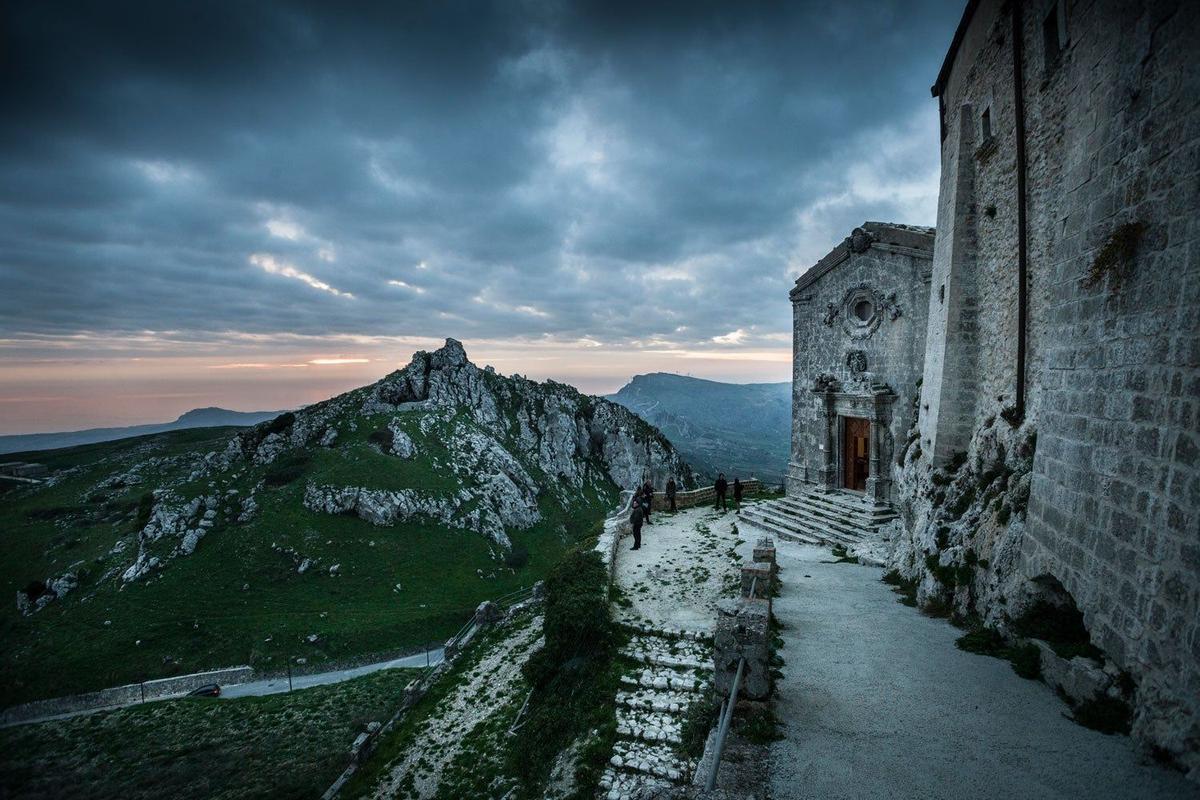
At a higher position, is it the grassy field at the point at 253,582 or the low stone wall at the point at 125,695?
the grassy field at the point at 253,582

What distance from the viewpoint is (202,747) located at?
1783cm

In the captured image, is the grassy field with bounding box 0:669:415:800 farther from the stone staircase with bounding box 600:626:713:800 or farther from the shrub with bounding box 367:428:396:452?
the shrub with bounding box 367:428:396:452

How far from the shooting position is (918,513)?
1316cm

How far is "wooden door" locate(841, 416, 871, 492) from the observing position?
2227 centimetres

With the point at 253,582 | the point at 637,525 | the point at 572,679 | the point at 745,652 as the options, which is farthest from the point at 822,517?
the point at 253,582

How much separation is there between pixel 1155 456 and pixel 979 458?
→ 262 inches

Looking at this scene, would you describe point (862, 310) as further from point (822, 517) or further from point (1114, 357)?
point (1114, 357)

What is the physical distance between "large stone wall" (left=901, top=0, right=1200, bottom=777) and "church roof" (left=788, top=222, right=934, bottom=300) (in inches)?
310

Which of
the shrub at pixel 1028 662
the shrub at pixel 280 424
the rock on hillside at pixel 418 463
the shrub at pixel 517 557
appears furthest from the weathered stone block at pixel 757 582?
the shrub at pixel 280 424

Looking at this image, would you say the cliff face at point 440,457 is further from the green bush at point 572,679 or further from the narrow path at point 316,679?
the green bush at point 572,679

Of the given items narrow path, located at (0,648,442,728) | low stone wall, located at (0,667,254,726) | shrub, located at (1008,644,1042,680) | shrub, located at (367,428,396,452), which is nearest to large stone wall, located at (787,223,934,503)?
shrub, located at (1008,644,1042,680)

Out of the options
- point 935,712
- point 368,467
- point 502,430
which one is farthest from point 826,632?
point 502,430

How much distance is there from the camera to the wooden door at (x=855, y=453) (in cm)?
2227

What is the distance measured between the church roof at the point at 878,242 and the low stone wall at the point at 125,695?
33858 mm
